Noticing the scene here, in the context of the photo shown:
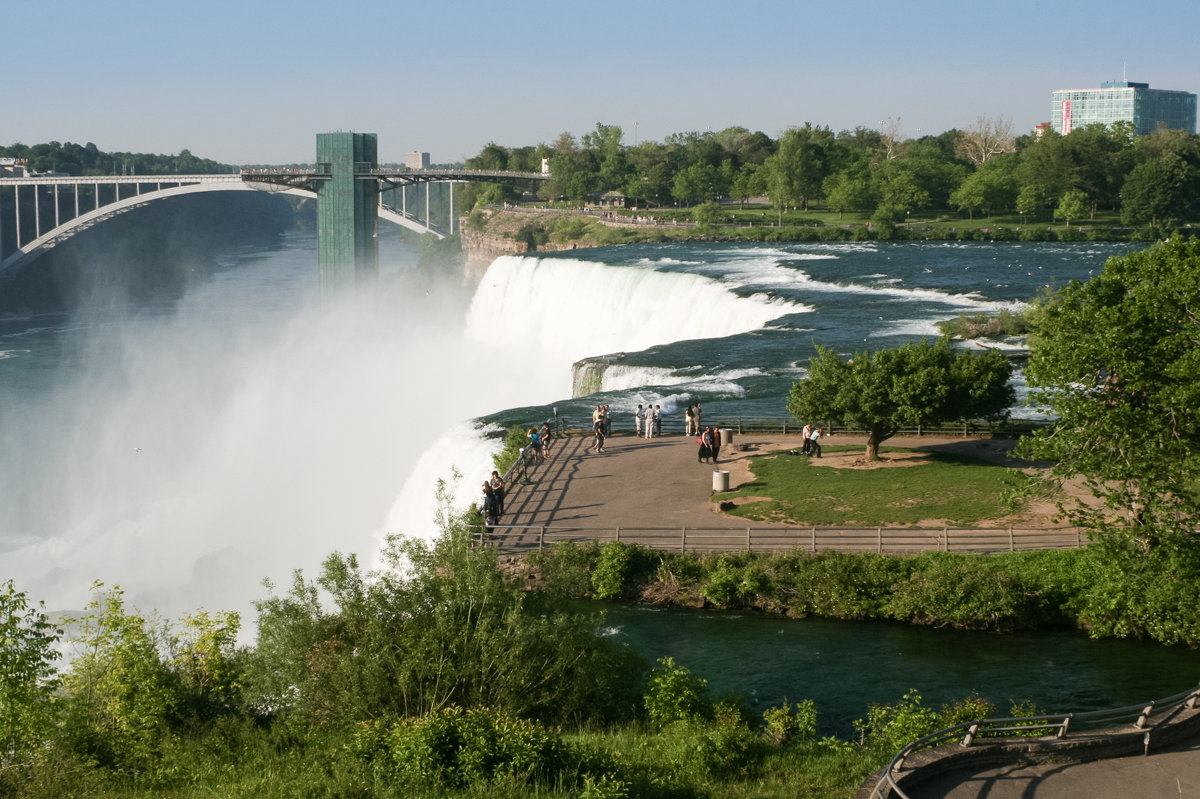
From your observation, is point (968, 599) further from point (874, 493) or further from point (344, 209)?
point (344, 209)

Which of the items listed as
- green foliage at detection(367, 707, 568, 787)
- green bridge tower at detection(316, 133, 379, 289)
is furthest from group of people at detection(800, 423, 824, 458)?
green bridge tower at detection(316, 133, 379, 289)

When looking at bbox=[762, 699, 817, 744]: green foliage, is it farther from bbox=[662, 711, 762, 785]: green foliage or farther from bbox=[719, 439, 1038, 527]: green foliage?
bbox=[719, 439, 1038, 527]: green foliage

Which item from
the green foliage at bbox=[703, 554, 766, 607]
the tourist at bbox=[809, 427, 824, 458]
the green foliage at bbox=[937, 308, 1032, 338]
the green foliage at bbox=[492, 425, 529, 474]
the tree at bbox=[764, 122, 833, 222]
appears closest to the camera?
the green foliage at bbox=[703, 554, 766, 607]

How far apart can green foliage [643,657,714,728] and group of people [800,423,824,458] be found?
12847 mm

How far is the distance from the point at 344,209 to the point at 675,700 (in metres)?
79.9

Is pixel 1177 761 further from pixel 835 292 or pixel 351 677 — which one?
pixel 835 292

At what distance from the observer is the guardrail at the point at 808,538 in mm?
23484

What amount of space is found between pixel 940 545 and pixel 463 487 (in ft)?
45.1

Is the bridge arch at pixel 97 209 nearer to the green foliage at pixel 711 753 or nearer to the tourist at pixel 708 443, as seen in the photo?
the tourist at pixel 708 443

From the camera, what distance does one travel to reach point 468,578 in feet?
52.0

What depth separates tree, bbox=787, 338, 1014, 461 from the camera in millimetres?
27875

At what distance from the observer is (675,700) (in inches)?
679

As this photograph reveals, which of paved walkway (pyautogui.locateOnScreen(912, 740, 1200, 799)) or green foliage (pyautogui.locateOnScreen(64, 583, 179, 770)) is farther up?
paved walkway (pyautogui.locateOnScreen(912, 740, 1200, 799))

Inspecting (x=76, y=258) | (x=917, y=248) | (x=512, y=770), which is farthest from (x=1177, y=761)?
(x=76, y=258)
